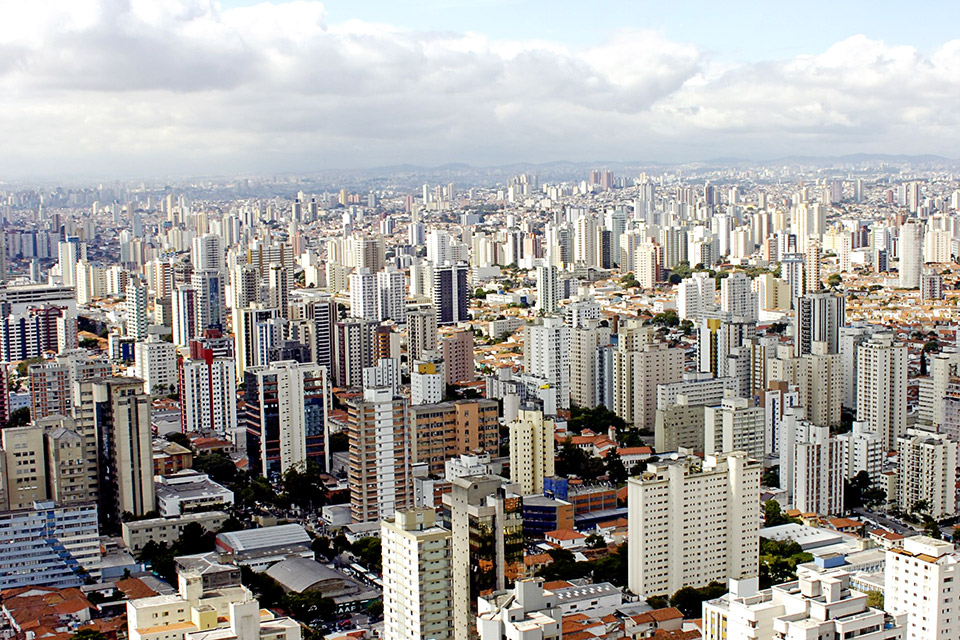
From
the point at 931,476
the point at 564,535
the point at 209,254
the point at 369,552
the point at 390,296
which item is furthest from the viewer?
the point at 209,254

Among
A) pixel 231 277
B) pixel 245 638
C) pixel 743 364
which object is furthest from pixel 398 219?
pixel 245 638

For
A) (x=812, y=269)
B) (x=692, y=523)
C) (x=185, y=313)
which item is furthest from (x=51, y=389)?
(x=812, y=269)

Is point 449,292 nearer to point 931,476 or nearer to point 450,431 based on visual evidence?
point 450,431

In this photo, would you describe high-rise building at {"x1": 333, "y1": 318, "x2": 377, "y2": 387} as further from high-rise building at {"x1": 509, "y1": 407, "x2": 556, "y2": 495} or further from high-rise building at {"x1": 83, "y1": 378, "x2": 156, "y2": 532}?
high-rise building at {"x1": 83, "y1": 378, "x2": 156, "y2": 532}

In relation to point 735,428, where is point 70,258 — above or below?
above

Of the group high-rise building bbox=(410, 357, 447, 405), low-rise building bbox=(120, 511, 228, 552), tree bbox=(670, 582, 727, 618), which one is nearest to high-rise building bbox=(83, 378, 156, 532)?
low-rise building bbox=(120, 511, 228, 552)

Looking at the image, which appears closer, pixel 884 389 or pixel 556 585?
pixel 556 585

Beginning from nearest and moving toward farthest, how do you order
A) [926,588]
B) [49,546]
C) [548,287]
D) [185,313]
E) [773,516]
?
[926,588]
[49,546]
[773,516]
[185,313]
[548,287]

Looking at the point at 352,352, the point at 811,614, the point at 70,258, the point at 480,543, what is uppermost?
the point at 70,258
